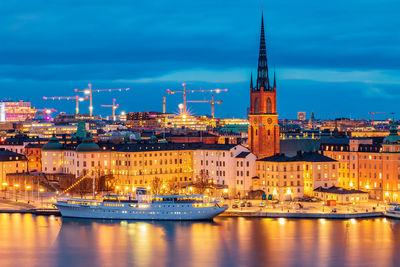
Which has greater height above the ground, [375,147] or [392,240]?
[375,147]

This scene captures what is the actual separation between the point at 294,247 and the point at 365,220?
11.2 m

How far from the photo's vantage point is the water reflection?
52938mm

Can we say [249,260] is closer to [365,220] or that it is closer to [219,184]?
[365,220]

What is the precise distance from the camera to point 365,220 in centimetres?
6588

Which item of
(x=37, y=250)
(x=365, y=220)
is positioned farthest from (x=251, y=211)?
(x=37, y=250)


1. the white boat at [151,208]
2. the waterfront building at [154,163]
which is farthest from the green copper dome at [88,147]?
the white boat at [151,208]

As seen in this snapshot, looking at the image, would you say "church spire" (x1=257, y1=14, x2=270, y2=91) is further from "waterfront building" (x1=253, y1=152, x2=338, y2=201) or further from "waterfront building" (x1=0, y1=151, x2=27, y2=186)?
"waterfront building" (x1=0, y1=151, x2=27, y2=186)

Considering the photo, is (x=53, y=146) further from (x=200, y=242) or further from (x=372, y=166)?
(x=200, y=242)

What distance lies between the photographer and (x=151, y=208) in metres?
68.0

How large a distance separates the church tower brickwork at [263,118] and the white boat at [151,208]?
17.8 meters

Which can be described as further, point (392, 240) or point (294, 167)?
point (294, 167)

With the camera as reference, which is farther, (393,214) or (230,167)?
(230,167)

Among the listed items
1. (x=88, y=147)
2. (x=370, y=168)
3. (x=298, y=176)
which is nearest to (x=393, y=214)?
(x=370, y=168)

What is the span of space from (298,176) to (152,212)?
1388 centimetres
